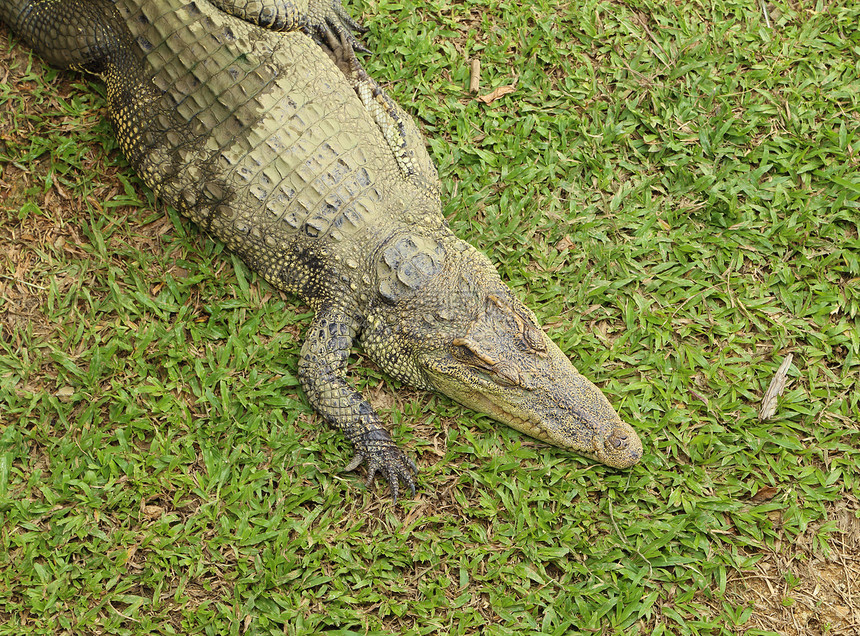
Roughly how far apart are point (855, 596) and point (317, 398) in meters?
3.00

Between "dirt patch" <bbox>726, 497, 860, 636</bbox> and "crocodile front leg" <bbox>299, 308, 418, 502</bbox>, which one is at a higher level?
"crocodile front leg" <bbox>299, 308, 418, 502</bbox>

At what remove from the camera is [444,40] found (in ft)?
14.3

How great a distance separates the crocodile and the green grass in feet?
0.67

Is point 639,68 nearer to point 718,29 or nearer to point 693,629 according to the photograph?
point 718,29

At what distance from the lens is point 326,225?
3539 millimetres

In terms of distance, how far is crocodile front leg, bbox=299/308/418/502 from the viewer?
11.5ft

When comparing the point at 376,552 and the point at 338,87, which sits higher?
the point at 338,87

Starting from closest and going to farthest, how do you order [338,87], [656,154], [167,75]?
[167,75] → [338,87] → [656,154]

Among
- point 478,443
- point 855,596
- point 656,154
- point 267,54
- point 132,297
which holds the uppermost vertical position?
point 267,54

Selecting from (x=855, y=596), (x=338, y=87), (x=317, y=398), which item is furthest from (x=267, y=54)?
(x=855, y=596)

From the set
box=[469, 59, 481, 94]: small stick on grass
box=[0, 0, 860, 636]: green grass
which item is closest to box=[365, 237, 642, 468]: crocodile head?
box=[0, 0, 860, 636]: green grass

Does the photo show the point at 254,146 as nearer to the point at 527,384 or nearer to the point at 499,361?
the point at 499,361

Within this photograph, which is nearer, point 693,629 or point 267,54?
point 693,629

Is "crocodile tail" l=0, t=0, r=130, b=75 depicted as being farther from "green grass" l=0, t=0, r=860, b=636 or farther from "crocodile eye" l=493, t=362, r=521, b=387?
"crocodile eye" l=493, t=362, r=521, b=387
